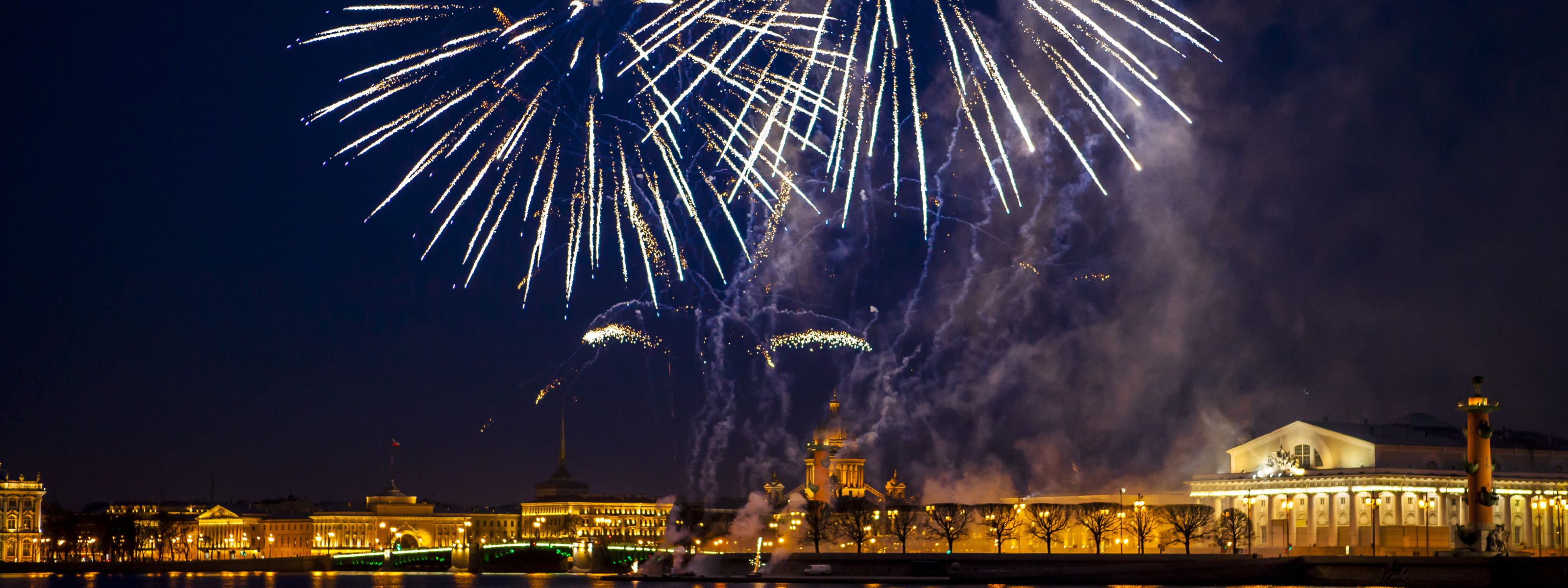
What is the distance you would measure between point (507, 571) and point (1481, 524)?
80868 millimetres

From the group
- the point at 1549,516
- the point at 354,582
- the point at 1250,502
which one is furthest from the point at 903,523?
the point at 354,582

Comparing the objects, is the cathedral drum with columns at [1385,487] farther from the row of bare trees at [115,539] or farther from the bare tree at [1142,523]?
the row of bare trees at [115,539]

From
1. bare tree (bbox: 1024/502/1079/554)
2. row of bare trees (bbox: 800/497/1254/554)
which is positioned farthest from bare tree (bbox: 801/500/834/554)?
bare tree (bbox: 1024/502/1079/554)

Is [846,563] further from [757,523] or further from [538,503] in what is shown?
[538,503]

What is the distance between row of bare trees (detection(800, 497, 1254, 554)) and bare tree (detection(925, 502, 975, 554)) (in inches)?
2.5

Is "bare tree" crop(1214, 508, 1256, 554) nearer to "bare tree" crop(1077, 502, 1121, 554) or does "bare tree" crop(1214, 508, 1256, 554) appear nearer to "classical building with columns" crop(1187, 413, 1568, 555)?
"classical building with columns" crop(1187, 413, 1568, 555)

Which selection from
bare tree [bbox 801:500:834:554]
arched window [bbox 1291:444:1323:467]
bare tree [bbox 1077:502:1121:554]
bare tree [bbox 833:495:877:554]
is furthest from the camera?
bare tree [bbox 801:500:834:554]

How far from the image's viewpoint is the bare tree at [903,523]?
315ft

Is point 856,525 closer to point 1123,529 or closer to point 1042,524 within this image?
point 1042,524

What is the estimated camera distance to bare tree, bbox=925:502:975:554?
93.8 meters

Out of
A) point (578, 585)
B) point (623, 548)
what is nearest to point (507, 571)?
point (623, 548)

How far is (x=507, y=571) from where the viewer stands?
436 feet

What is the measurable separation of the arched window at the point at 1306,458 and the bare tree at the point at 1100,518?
487 inches

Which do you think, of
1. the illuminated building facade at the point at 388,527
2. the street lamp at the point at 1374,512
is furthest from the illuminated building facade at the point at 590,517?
the street lamp at the point at 1374,512
